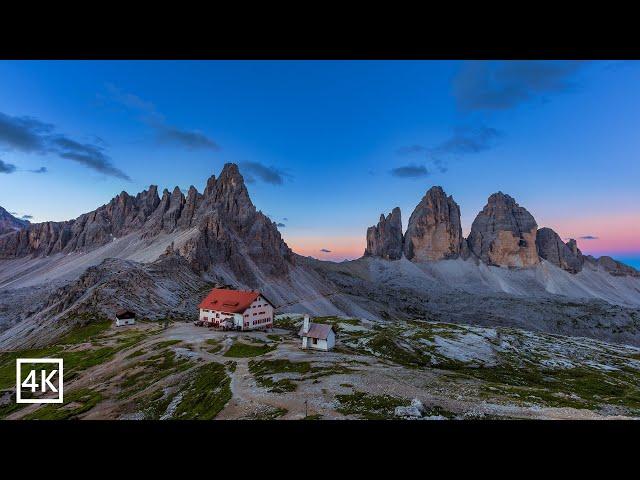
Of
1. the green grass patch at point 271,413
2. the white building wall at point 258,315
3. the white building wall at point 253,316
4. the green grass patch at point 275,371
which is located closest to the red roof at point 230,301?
the white building wall at point 253,316

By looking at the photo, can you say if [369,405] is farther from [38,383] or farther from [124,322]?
[124,322]

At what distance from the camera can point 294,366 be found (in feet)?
143

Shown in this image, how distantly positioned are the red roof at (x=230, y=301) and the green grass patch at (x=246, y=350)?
1683 centimetres

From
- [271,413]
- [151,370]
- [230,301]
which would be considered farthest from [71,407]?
[230,301]

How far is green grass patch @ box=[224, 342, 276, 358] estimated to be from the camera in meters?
53.9

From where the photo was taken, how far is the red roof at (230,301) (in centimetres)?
7719

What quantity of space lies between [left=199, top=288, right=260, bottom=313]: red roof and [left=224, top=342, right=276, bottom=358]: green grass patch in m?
16.8

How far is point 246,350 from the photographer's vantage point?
56.4 m

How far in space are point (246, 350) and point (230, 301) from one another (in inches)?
999

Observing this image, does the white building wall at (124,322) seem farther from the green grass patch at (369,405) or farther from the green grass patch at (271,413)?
the green grass patch at (369,405)

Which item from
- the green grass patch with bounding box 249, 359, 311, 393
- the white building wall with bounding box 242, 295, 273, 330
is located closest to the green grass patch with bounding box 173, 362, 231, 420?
the green grass patch with bounding box 249, 359, 311, 393

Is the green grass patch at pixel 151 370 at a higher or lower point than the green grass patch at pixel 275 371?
lower

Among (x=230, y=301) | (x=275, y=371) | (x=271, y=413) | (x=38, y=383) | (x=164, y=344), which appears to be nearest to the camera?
(x=271, y=413)
